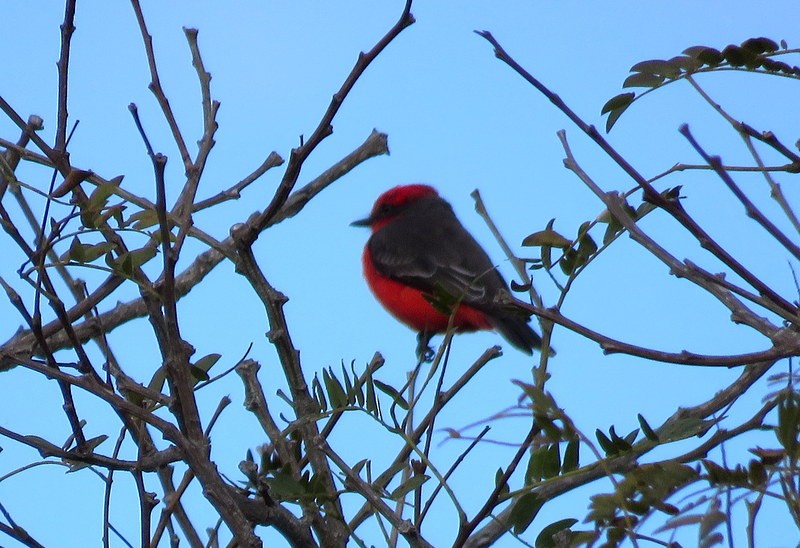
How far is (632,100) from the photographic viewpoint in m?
1.61

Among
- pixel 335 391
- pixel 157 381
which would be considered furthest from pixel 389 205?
pixel 335 391

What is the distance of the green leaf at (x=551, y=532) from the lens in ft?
4.83

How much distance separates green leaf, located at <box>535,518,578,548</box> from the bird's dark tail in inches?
117

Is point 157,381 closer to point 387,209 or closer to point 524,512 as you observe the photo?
point 524,512

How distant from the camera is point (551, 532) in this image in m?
1.50

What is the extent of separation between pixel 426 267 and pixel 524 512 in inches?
148

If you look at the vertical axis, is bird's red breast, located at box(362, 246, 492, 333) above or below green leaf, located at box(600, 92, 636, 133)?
above

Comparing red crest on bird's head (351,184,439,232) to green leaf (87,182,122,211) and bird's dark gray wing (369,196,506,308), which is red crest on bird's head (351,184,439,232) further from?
green leaf (87,182,122,211)

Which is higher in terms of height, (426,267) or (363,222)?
(363,222)

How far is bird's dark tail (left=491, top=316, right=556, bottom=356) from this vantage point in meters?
4.52

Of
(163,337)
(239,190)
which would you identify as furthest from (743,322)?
(239,190)

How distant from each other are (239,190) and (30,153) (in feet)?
1.35

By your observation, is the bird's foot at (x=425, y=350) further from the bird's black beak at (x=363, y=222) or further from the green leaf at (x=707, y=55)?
the bird's black beak at (x=363, y=222)

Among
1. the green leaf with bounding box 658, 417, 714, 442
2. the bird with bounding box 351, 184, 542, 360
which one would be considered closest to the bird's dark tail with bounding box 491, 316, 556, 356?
the bird with bounding box 351, 184, 542, 360
